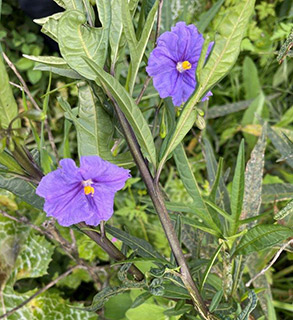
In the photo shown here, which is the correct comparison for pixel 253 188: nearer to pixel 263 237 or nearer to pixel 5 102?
pixel 263 237

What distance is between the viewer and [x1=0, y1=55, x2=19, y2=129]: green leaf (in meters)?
0.46

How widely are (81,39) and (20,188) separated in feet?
0.73

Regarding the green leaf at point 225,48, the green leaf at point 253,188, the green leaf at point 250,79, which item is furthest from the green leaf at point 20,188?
the green leaf at point 250,79

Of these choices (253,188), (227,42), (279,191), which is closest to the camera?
(227,42)

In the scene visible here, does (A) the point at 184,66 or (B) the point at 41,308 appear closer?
(A) the point at 184,66

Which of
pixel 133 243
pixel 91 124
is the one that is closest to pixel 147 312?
pixel 133 243

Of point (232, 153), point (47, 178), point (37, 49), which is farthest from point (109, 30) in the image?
point (232, 153)

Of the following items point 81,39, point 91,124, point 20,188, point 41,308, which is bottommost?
point 41,308

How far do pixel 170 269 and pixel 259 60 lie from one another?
1.15m

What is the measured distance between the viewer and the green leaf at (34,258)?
1.08 metres

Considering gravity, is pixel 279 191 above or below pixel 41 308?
above

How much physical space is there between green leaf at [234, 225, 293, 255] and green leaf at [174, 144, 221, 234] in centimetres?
5

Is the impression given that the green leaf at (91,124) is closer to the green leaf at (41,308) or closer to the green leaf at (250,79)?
the green leaf at (41,308)

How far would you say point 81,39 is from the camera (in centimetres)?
50
